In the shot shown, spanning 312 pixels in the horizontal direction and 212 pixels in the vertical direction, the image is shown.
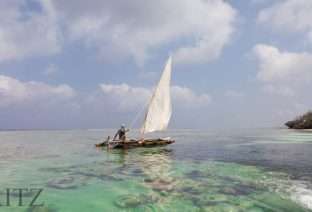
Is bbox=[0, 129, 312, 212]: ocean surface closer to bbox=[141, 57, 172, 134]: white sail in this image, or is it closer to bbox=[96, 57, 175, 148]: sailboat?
bbox=[96, 57, 175, 148]: sailboat

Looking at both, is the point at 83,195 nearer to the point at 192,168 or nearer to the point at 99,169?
A: the point at 99,169

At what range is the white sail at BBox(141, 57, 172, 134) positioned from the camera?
3725 cm

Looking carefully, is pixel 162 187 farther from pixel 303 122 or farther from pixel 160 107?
pixel 303 122

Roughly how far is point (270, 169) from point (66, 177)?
13673mm

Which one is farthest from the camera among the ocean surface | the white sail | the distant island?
Result: the distant island

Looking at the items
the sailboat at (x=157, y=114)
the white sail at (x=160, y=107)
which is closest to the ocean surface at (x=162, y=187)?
the sailboat at (x=157, y=114)

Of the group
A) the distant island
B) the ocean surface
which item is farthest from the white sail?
the distant island

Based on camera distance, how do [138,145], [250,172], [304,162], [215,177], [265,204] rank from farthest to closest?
[138,145]
[304,162]
[250,172]
[215,177]
[265,204]

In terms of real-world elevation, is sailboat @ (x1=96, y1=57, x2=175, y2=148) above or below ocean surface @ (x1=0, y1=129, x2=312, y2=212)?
above

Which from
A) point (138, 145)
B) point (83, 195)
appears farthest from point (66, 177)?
point (138, 145)

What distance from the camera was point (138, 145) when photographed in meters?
36.2

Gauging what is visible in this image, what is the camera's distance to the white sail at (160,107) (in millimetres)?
37250

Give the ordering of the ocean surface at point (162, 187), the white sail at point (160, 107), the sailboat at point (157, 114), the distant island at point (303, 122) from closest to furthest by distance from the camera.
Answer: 1. the ocean surface at point (162, 187)
2. the sailboat at point (157, 114)
3. the white sail at point (160, 107)
4. the distant island at point (303, 122)

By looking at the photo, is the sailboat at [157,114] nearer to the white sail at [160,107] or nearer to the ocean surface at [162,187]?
the white sail at [160,107]
